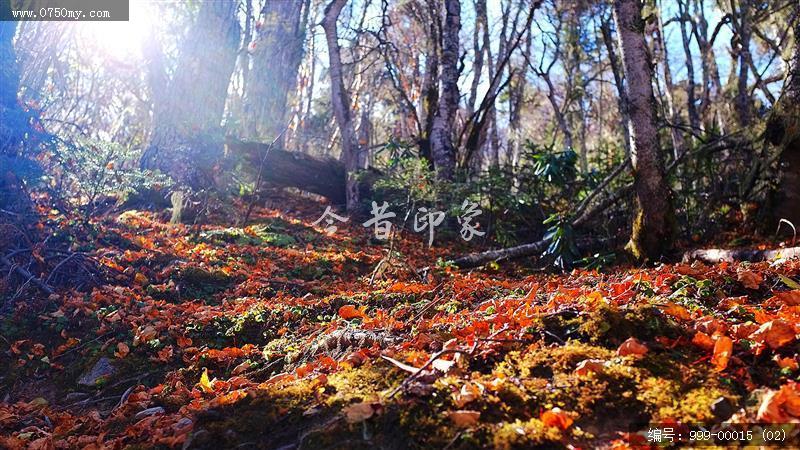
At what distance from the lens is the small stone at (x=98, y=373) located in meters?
3.22

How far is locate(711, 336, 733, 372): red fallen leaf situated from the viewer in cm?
177

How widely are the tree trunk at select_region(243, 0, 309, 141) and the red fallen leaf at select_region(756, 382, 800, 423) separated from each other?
11.3m

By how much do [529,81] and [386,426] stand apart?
22.6 metres

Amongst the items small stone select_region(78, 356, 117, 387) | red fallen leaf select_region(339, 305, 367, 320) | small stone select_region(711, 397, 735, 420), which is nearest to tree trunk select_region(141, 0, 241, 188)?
small stone select_region(78, 356, 117, 387)

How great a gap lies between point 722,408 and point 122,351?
134 inches

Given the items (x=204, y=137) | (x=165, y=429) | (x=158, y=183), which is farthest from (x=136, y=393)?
(x=204, y=137)

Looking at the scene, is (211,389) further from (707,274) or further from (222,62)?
(222,62)

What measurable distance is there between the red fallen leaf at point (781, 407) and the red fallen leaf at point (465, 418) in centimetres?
76

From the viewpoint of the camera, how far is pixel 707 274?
3164 millimetres

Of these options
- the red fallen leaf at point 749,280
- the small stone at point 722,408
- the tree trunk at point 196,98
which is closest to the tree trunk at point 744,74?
the red fallen leaf at point 749,280

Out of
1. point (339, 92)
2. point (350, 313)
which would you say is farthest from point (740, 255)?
point (339, 92)

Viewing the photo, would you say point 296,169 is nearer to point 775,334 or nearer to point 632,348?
point 632,348

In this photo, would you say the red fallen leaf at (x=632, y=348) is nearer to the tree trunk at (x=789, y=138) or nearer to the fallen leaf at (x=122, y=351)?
the fallen leaf at (x=122, y=351)

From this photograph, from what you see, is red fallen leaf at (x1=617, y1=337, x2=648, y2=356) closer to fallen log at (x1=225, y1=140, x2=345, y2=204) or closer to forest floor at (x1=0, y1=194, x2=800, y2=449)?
forest floor at (x1=0, y1=194, x2=800, y2=449)
